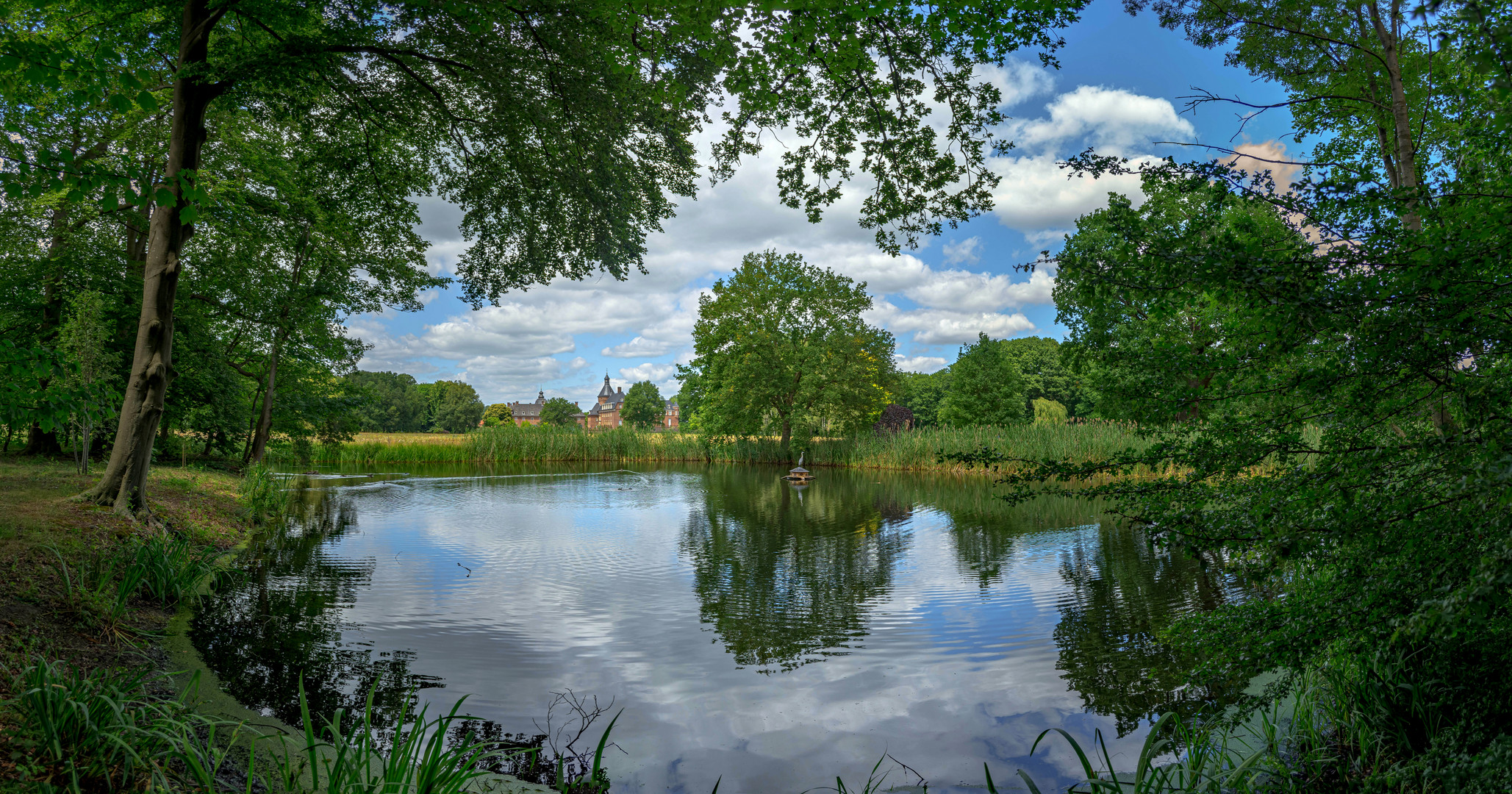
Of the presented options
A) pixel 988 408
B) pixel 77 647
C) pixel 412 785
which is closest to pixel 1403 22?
pixel 412 785

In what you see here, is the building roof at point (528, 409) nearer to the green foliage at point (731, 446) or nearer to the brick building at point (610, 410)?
the brick building at point (610, 410)

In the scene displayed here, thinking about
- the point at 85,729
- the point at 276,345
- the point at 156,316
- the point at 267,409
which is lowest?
the point at 85,729

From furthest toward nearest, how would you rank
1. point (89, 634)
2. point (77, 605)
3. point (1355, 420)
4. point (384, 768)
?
1. point (77, 605)
2. point (89, 634)
3. point (1355, 420)
4. point (384, 768)

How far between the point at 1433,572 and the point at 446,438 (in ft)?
110

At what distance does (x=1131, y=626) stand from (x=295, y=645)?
7.57m

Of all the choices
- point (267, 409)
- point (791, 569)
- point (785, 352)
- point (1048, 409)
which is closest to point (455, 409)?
point (785, 352)

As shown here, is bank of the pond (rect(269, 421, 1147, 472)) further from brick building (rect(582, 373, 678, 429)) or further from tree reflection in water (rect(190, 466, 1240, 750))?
brick building (rect(582, 373, 678, 429))

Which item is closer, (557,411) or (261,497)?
(261,497)

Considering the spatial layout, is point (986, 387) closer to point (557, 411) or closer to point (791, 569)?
point (791, 569)

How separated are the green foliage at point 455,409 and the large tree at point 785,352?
63.2 metres

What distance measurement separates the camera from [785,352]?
33.1m

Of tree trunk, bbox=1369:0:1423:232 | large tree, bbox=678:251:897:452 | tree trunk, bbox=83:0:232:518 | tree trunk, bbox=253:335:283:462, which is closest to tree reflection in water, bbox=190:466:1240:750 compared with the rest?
tree trunk, bbox=83:0:232:518

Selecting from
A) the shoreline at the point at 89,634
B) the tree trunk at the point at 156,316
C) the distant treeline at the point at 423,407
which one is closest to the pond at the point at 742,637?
the shoreline at the point at 89,634

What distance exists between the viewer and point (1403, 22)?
5547 mm
